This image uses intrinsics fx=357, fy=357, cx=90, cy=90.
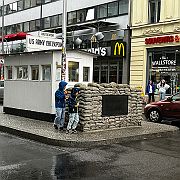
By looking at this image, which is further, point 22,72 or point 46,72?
point 22,72

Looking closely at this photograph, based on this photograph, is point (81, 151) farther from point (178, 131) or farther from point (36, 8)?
point (36, 8)

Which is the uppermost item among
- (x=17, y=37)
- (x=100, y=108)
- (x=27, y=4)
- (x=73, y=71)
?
(x=27, y=4)

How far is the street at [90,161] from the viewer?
6637 millimetres

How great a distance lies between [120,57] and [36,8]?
49.3ft

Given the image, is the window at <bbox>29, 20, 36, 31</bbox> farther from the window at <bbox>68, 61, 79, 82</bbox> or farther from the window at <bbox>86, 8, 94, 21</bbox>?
the window at <bbox>68, 61, 79, 82</bbox>

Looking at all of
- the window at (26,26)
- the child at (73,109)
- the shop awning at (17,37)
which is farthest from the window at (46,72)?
the window at (26,26)

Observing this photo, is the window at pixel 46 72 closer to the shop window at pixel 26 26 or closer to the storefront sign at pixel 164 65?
the storefront sign at pixel 164 65

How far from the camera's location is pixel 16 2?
41781 millimetres

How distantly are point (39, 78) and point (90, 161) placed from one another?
6.07 meters

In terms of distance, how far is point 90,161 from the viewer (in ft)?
25.3

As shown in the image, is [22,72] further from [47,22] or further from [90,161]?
[47,22]

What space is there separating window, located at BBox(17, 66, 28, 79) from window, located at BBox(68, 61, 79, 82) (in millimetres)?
1920

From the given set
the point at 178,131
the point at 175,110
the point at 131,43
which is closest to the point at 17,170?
the point at 178,131

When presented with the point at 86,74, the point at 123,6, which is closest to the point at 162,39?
the point at 123,6
